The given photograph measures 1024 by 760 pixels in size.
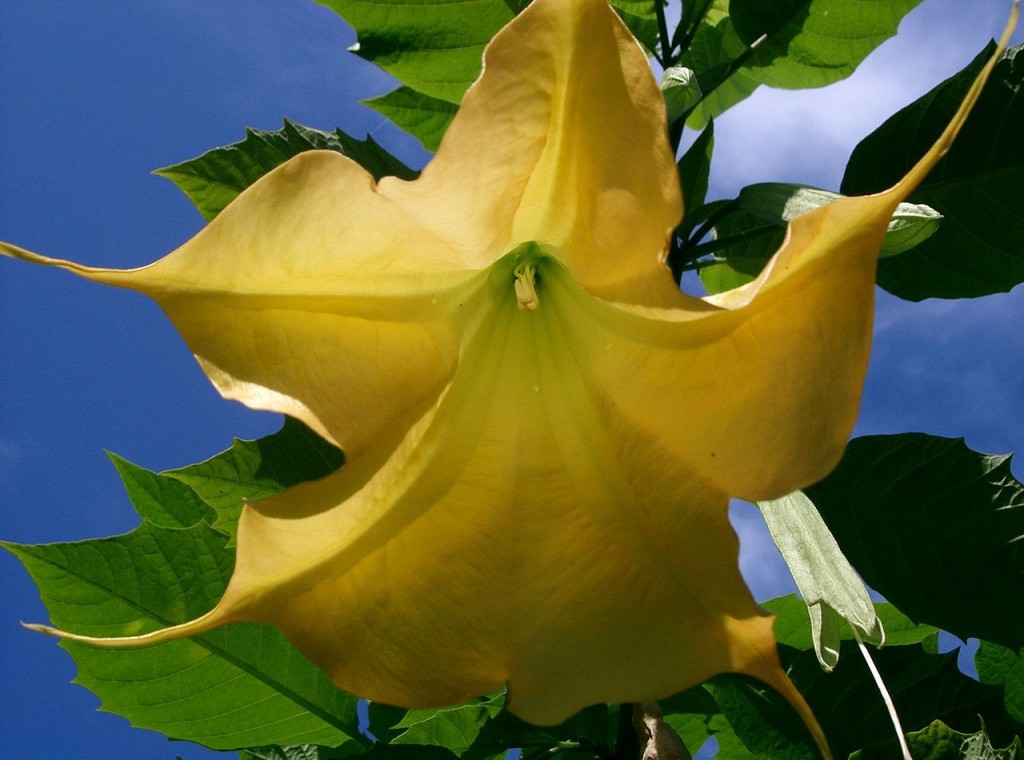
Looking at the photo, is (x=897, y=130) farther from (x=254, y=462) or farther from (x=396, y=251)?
(x=254, y=462)

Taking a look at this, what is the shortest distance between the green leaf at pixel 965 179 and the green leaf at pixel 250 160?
0.65 metres

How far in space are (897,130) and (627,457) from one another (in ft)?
2.29

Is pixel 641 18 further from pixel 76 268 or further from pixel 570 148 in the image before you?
pixel 76 268

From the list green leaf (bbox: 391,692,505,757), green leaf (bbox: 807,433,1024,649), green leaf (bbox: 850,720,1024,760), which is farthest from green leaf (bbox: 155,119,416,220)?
green leaf (bbox: 850,720,1024,760)

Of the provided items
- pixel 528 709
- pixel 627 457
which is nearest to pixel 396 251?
pixel 627 457

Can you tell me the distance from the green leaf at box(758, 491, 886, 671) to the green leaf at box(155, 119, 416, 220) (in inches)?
25.2

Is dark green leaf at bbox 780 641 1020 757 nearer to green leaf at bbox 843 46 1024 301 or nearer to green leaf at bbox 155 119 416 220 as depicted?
green leaf at bbox 843 46 1024 301

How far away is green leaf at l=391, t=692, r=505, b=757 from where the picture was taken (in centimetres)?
157

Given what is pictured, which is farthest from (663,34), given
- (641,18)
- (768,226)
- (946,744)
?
(946,744)

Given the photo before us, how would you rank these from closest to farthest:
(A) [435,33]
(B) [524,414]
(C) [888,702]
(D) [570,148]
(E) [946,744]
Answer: (D) [570,148] → (C) [888,702] → (B) [524,414] → (E) [946,744] → (A) [435,33]

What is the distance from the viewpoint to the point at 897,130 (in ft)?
4.50

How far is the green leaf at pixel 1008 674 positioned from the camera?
5.08 ft

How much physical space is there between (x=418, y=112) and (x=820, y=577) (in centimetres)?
102

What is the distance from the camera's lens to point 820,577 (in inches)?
38.9
